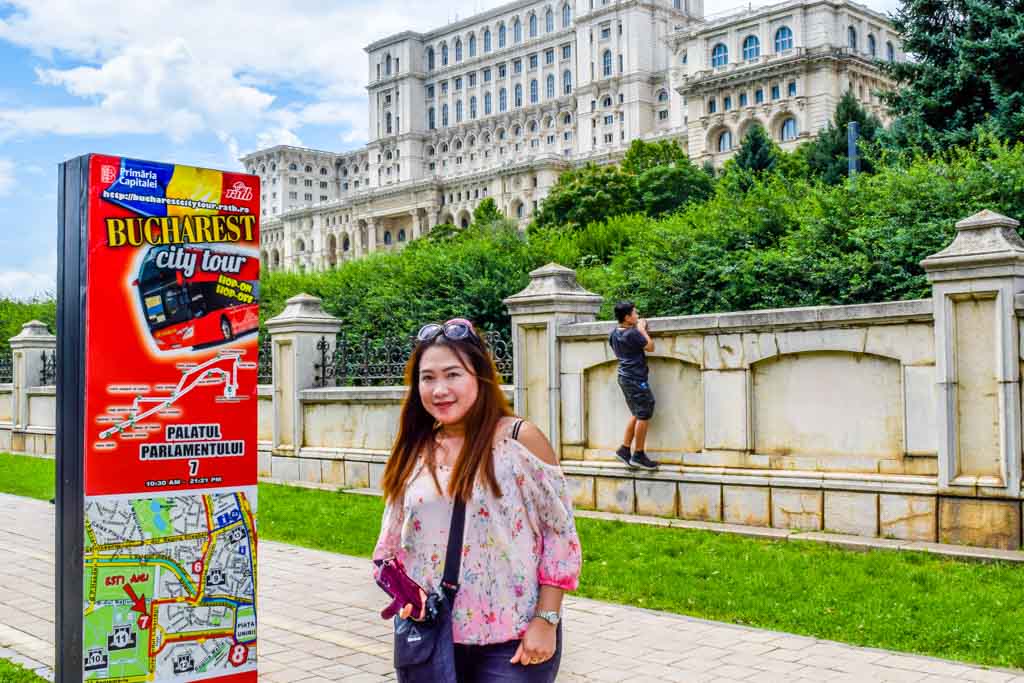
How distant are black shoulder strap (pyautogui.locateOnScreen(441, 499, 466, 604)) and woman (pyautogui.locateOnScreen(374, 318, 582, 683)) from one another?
0.02 meters

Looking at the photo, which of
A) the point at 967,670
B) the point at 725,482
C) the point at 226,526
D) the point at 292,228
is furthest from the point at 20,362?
the point at 292,228

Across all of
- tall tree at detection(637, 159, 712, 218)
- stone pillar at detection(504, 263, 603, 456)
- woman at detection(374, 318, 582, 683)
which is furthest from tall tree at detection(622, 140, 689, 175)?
woman at detection(374, 318, 582, 683)

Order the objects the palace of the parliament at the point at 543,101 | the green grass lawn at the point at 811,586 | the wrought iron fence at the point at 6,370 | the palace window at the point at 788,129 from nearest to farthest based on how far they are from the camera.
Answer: the green grass lawn at the point at 811,586
the wrought iron fence at the point at 6,370
the palace window at the point at 788,129
the palace of the parliament at the point at 543,101

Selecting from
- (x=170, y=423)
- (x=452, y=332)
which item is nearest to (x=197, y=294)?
(x=170, y=423)

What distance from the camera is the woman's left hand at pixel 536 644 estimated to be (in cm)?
325

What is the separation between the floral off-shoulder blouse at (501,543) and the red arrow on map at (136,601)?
5.92ft

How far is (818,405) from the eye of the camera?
967 cm

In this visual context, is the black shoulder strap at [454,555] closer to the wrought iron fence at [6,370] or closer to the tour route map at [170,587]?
the tour route map at [170,587]

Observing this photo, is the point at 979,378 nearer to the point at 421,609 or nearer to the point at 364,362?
the point at 421,609

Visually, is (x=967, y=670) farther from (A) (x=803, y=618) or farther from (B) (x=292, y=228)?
(B) (x=292, y=228)

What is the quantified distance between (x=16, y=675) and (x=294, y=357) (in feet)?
31.1

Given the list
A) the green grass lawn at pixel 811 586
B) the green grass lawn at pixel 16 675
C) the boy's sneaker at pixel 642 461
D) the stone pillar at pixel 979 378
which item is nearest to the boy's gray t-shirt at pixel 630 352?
the boy's sneaker at pixel 642 461

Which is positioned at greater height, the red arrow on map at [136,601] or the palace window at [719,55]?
the palace window at [719,55]

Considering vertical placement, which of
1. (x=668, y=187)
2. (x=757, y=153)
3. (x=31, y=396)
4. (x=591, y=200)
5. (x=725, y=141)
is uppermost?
(x=725, y=141)
